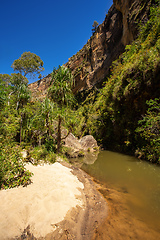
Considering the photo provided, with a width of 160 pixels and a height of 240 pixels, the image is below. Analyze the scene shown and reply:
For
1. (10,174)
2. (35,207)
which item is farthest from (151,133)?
(10,174)

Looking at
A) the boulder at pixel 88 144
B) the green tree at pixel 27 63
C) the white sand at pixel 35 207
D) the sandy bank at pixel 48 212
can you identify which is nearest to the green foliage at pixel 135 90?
the boulder at pixel 88 144

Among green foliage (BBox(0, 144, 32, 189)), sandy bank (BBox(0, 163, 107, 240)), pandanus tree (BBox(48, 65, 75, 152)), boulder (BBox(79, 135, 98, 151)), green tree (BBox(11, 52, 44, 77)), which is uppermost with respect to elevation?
green tree (BBox(11, 52, 44, 77))

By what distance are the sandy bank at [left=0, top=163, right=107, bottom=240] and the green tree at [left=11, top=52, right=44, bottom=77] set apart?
99.5ft

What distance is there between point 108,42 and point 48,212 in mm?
31969

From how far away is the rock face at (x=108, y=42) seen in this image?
17625mm

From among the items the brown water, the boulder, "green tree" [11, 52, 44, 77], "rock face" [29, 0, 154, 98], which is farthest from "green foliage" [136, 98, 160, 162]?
"green tree" [11, 52, 44, 77]

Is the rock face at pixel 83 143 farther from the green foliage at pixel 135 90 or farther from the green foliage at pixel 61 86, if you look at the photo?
the green foliage at pixel 61 86

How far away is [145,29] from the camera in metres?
13.0

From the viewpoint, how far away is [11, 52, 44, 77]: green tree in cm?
2766

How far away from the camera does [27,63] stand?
28.4 metres

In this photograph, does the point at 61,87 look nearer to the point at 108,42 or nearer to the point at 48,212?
the point at 48,212

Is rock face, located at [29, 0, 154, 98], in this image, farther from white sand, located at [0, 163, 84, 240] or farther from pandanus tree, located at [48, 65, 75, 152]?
white sand, located at [0, 163, 84, 240]

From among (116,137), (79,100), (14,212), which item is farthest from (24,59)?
(14,212)

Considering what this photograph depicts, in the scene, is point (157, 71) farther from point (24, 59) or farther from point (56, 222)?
point (24, 59)
